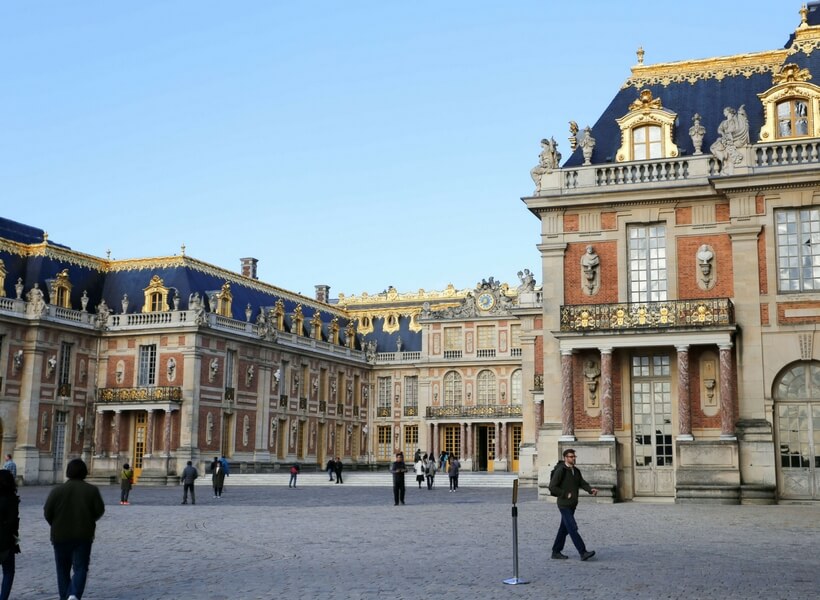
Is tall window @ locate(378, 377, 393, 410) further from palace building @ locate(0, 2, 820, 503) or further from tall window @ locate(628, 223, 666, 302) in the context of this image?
tall window @ locate(628, 223, 666, 302)

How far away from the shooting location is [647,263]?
26.1 metres

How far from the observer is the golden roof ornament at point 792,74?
25.9m

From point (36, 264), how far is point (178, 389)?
9157mm

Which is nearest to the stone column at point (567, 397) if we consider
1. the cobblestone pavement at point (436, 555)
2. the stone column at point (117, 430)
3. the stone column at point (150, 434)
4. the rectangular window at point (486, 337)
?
the cobblestone pavement at point (436, 555)

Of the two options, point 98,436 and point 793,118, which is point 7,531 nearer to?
point 793,118

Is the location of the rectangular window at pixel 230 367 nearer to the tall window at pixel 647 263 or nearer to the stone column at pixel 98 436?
the stone column at pixel 98 436

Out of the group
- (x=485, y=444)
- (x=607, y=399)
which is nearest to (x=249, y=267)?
(x=485, y=444)

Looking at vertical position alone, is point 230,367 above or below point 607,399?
above

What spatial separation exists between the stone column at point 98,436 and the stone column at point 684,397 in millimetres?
32089

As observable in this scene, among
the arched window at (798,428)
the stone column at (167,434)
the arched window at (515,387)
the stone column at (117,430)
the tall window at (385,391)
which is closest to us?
the arched window at (798,428)

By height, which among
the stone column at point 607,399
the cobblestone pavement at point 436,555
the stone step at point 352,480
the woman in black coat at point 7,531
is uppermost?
the stone column at point 607,399

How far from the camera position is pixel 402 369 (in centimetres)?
6694

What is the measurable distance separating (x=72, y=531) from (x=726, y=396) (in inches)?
735

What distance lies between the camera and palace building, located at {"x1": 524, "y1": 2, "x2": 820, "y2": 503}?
2430 cm
